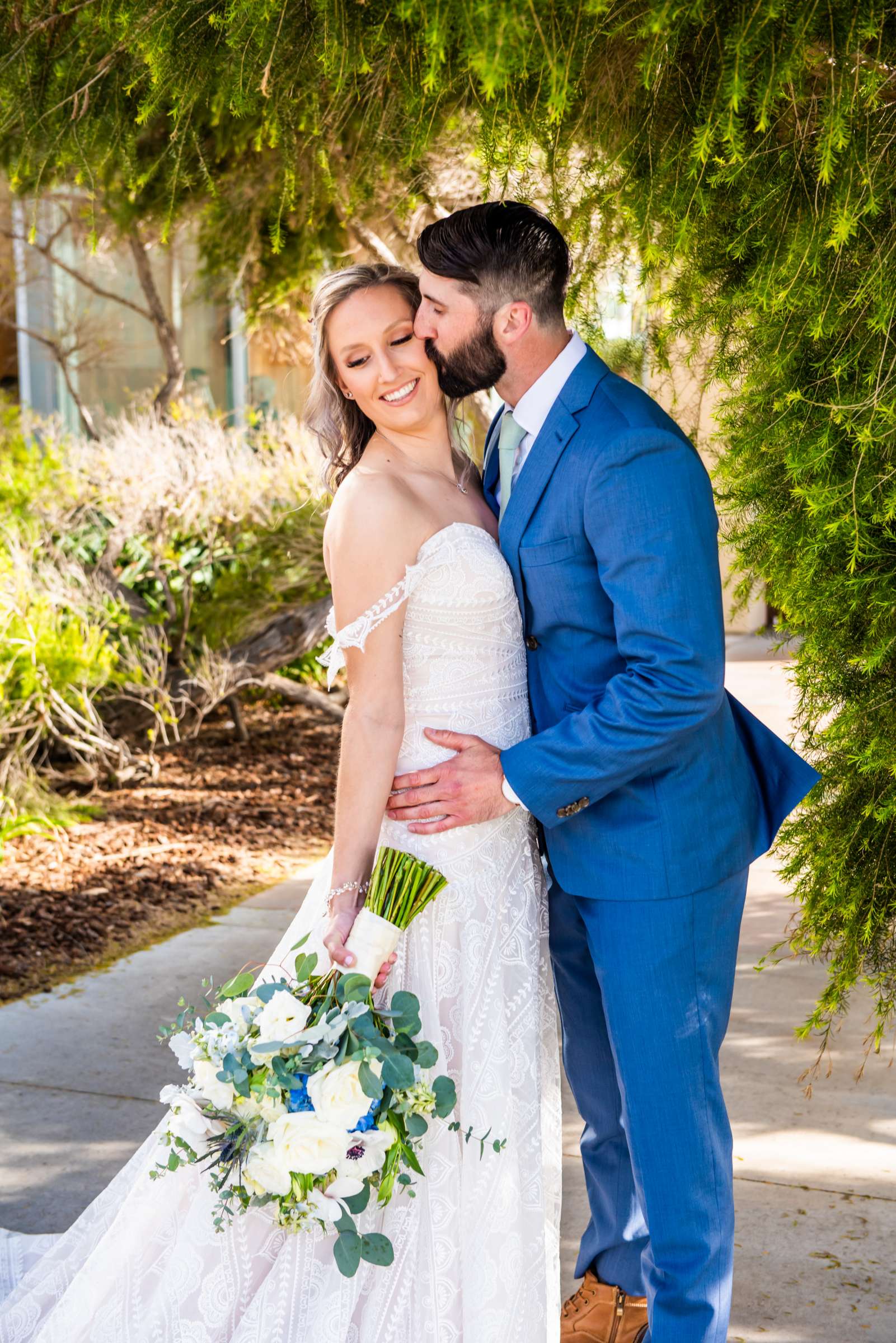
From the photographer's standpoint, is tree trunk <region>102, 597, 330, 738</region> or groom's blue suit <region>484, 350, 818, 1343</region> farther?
tree trunk <region>102, 597, 330, 738</region>

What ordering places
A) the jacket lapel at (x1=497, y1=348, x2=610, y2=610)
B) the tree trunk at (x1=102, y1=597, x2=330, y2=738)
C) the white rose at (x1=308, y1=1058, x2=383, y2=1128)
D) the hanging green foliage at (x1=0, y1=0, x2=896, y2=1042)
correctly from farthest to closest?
the tree trunk at (x1=102, y1=597, x2=330, y2=738)
the jacket lapel at (x1=497, y1=348, x2=610, y2=610)
the white rose at (x1=308, y1=1058, x2=383, y2=1128)
the hanging green foliage at (x1=0, y1=0, x2=896, y2=1042)

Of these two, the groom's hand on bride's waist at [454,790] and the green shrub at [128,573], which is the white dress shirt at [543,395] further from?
the green shrub at [128,573]

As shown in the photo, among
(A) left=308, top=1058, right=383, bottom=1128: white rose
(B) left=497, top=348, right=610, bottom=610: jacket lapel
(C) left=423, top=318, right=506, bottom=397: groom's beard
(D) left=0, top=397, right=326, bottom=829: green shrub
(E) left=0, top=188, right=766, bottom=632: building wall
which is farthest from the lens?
(E) left=0, top=188, right=766, bottom=632: building wall

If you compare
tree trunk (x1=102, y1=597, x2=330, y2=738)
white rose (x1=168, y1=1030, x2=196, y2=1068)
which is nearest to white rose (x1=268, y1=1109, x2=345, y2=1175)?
white rose (x1=168, y1=1030, x2=196, y2=1068)

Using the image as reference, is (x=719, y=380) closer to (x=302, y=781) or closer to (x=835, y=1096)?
(x=835, y=1096)

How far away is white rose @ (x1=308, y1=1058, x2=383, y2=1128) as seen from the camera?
6.59ft

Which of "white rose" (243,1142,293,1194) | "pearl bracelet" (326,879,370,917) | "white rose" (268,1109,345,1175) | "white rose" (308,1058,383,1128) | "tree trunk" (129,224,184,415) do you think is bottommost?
"white rose" (243,1142,293,1194)

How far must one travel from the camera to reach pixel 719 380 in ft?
9.42

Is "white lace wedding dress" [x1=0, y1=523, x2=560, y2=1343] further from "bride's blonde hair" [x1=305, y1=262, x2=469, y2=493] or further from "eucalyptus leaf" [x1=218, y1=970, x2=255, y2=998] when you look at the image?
"bride's blonde hair" [x1=305, y1=262, x2=469, y2=493]

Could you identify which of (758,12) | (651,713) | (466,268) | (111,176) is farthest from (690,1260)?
(111,176)

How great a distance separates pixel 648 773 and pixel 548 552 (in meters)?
0.46

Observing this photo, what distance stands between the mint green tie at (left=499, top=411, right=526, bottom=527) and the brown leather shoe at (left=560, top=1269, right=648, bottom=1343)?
168cm

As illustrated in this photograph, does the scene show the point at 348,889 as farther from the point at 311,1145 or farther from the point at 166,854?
the point at 166,854

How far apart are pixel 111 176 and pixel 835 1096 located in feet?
12.3
